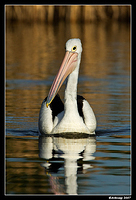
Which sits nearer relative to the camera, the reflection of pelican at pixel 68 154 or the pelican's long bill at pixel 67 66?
the reflection of pelican at pixel 68 154

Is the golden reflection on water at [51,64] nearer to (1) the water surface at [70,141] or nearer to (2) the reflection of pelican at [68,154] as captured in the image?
(1) the water surface at [70,141]

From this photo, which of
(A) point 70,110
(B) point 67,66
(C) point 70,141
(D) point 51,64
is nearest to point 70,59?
(B) point 67,66

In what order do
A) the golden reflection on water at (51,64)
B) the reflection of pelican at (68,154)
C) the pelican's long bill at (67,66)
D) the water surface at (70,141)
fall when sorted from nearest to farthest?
the water surface at (70,141)
the reflection of pelican at (68,154)
the pelican's long bill at (67,66)
the golden reflection on water at (51,64)

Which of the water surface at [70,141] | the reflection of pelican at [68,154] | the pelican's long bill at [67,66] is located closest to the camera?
the water surface at [70,141]

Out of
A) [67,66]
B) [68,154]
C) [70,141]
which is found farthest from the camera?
[67,66]

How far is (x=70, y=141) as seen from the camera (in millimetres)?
8797

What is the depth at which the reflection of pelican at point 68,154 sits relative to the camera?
266 inches

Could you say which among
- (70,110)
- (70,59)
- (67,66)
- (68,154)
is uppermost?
(70,59)

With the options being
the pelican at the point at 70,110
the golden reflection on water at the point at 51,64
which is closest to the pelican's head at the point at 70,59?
the pelican at the point at 70,110

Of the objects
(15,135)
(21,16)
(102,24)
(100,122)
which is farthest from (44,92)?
(102,24)

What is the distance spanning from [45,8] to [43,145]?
22.8 m

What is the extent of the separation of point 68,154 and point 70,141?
0.86 meters

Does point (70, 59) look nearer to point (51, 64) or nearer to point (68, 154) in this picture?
point (68, 154)
